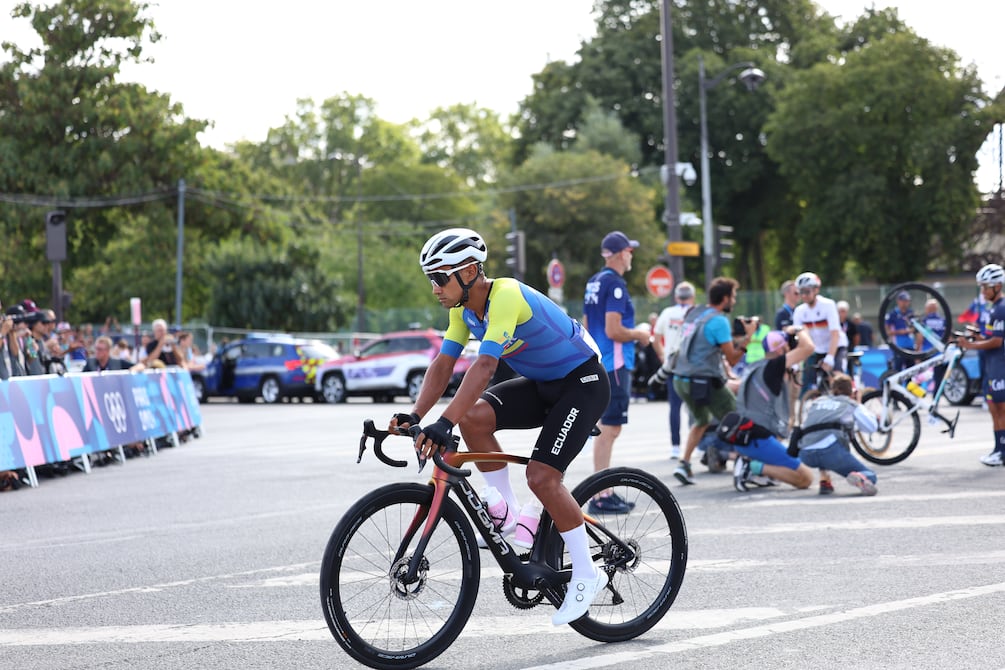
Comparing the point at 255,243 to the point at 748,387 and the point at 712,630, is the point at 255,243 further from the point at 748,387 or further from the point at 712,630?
the point at 712,630

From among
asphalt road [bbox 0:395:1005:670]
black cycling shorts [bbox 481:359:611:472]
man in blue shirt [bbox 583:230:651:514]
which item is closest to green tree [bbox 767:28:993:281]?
asphalt road [bbox 0:395:1005:670]

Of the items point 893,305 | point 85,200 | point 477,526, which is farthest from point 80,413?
point 85,200

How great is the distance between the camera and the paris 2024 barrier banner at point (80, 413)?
1324 centimetres

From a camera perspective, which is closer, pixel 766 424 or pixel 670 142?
pixel 766 424

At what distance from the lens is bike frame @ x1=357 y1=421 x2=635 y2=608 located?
5.33m

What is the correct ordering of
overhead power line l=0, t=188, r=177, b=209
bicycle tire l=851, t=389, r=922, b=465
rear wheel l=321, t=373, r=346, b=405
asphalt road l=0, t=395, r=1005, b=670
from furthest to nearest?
overhead power line l=0, t=188, r=177, b=209
rear wheel l=321, t=373, r=346, b=405
bicycle tire l=851, t=389, r=922, b=465
asphalt road l=0, t=395, r=1005, b=670

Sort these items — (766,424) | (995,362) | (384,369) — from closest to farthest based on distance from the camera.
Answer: (766,424) → (995,362) → (384,369)

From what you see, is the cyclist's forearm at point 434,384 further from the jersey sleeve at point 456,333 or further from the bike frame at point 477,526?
the bike frame at point 477,526

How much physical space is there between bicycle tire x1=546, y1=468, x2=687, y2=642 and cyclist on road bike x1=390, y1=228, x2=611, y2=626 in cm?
20

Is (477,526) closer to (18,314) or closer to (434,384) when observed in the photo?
(434,384)

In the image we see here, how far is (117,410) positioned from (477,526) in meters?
11.7

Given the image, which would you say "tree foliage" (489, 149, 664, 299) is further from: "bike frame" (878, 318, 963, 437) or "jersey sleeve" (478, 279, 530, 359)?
"jersey sleeve" (478, 279, 530, 359)

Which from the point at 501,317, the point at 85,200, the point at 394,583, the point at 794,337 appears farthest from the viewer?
the point at 85,200

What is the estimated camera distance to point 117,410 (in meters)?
16.4
